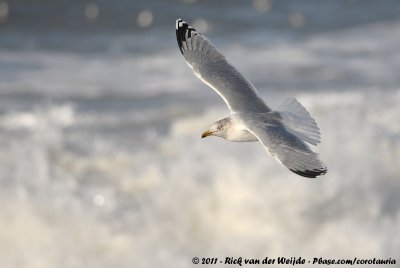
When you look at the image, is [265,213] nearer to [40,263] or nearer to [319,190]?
[319,190]

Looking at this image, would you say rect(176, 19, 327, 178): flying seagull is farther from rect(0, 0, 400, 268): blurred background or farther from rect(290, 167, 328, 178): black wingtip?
rect(0, 0, 400, 268): blurred background

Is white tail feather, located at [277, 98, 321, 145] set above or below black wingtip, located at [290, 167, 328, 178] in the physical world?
above

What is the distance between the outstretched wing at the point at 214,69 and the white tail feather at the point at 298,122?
54cm

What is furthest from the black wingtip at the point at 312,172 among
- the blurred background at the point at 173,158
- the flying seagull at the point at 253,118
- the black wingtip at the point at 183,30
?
the blurred background at the point at 173,158

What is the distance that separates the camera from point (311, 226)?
12.3m

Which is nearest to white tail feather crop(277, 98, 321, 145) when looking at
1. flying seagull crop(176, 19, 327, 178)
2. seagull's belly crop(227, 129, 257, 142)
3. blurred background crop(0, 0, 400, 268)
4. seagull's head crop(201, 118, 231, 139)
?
flying seagull crop(176, 19, 327, 178)

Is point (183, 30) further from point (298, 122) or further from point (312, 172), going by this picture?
point (312, 172)

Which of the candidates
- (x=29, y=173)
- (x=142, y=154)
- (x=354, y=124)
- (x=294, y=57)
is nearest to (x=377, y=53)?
(x=294, y=57)

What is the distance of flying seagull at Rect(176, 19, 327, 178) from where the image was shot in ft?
21.7

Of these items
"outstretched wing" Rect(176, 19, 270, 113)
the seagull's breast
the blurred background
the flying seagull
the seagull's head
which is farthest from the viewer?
the blurred background

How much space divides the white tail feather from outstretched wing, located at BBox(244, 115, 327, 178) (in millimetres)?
92

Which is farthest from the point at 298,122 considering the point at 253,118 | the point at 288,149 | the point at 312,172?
the point at 312,172

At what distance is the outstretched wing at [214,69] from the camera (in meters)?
8.11

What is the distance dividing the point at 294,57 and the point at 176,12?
15.5ft
